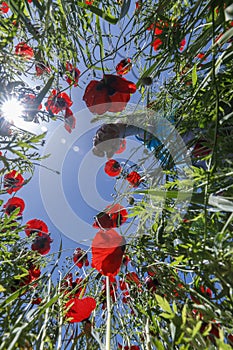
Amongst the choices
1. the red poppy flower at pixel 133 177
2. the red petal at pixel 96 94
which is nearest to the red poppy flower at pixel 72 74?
the red petal at pixel 96 94

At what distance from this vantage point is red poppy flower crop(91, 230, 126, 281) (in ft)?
1.94

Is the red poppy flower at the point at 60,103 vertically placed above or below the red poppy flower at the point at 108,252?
above

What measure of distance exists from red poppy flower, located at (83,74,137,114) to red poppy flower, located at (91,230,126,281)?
0.25 meters

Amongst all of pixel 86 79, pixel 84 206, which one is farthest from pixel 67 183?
pixel 86 79

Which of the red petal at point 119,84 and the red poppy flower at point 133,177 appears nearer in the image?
the red petal at point 119,84

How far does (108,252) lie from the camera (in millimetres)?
602

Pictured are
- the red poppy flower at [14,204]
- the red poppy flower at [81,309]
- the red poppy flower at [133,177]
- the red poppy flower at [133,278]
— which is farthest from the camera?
the red poppy flower at [14,204]

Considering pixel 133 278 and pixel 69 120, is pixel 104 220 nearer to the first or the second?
pixel 133 278

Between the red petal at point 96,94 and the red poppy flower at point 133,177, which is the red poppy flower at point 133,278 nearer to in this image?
the red poppy flower at point 133,177

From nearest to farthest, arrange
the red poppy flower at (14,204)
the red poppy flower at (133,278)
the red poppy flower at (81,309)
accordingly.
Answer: the red poppy flower at (81,309)
the red poppy flower at (133,278)
the red poppy flower at (14,204)

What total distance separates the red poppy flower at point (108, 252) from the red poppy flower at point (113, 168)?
1.16 ft

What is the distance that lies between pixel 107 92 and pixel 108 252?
12.0 inches

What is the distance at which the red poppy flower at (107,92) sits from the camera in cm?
58

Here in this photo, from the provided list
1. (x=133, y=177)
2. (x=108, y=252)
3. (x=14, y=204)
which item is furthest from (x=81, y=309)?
(x=14, y=204)
